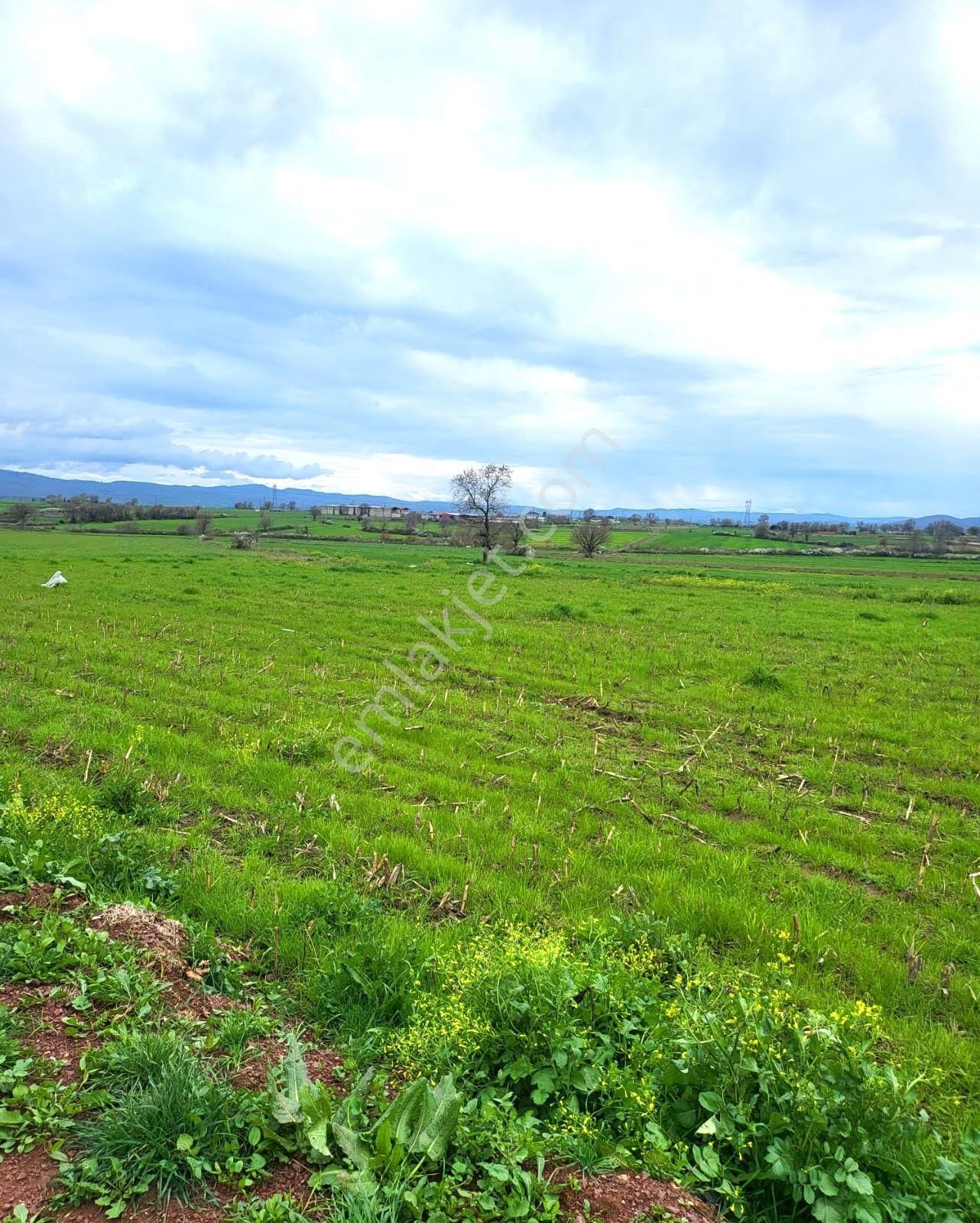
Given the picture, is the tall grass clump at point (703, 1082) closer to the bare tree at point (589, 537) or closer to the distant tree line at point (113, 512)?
the bare tree at point (589, 537)

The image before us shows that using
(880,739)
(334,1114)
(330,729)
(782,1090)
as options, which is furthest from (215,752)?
(880,739)

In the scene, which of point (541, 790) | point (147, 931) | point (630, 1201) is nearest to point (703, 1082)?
point (630, 1201)

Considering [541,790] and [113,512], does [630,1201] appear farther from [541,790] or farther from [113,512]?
[113,512]

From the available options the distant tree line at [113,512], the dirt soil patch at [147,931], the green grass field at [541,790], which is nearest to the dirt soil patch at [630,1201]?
the green grass field at [541,790]

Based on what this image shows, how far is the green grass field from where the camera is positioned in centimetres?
500

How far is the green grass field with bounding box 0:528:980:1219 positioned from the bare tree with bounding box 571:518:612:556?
55761mm

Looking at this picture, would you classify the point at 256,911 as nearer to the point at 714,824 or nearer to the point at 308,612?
the point at 714,824

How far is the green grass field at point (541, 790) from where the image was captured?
197 inches

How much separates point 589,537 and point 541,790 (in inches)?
2692

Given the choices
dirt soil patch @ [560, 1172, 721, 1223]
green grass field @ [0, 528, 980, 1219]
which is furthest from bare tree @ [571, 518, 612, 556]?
dirt soil patch @ [560, 1172, 721, 1223]

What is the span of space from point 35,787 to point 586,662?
11391 mm

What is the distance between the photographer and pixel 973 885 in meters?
6.07

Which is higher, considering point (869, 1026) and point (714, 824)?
point (869, 1026)

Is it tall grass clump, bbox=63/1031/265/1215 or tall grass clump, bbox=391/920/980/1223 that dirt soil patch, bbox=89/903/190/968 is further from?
tall grass clump, bbox=391/920/980/1223
